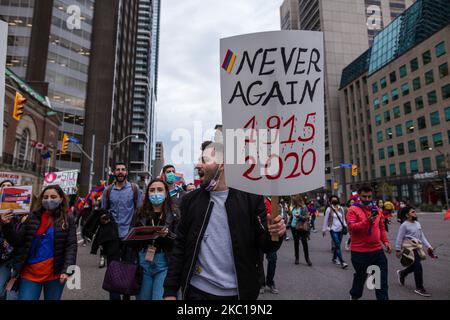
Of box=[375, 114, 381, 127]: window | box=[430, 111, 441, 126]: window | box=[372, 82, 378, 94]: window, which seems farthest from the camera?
box=[372, 82, 378, 94]: window

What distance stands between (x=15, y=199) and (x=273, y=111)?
3.43 metres

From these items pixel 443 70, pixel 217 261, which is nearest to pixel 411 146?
pixel 443 70

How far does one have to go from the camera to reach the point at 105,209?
4.63 m

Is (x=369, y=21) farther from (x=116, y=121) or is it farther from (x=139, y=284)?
(x=139, y=284)

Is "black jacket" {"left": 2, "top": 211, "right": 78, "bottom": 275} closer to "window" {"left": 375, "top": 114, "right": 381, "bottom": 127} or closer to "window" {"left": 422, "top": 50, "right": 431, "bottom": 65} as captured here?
"window" {"left": 422, "top": 50, "right": 431, "bottom": 65}

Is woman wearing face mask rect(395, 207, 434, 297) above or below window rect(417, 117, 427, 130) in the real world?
below

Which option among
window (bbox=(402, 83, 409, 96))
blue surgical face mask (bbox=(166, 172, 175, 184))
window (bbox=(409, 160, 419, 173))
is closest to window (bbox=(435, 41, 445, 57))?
window (bbox=(402, 83, 409, 96))

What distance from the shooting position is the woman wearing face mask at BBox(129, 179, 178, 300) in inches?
141

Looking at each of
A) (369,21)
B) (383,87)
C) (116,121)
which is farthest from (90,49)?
(369,21)

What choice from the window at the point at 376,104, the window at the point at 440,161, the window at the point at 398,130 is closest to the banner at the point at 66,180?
the window at the point at 440,161

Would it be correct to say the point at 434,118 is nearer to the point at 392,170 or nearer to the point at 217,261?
the point at 392,170

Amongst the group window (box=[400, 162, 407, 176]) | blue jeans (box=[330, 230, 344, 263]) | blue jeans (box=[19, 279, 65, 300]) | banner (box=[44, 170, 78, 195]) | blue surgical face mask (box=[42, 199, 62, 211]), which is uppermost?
window (box=[400, 162, 407, 176])

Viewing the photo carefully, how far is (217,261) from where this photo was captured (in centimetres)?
232

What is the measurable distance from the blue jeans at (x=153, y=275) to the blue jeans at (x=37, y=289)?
0.94 metres
